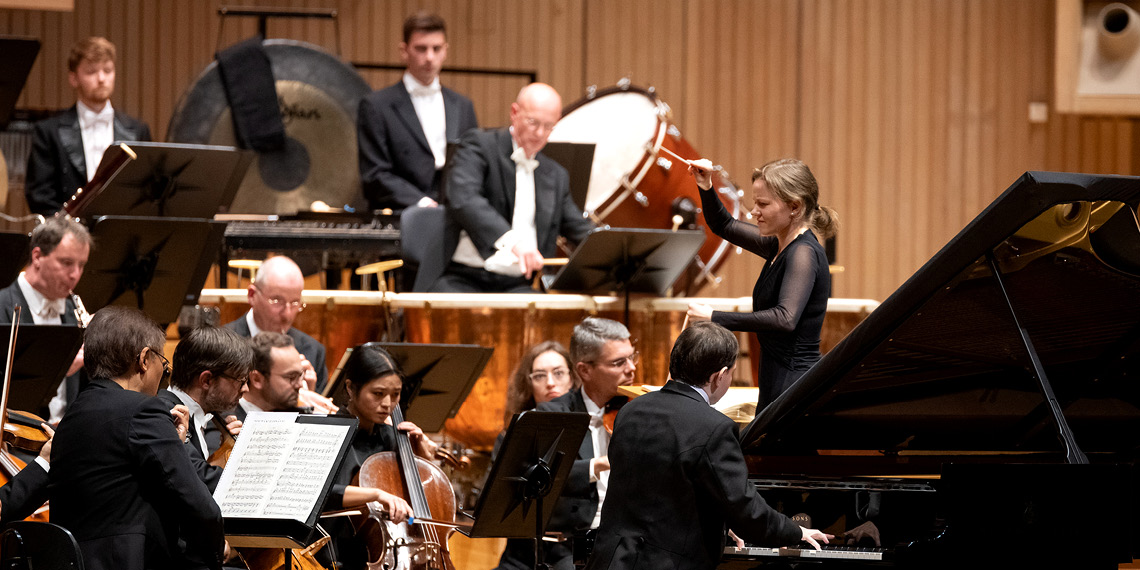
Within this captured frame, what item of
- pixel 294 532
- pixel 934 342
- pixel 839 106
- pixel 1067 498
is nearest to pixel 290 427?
pixel 294 532

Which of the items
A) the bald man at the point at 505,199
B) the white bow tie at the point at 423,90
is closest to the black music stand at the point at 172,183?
the bald man at the point at 505,199

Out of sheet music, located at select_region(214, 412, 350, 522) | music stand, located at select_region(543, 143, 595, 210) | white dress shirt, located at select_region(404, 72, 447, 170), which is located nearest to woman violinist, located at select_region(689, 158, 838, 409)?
sheet music, located at select_region(214, 412, 350, 522)

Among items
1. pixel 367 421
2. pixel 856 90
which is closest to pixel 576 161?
pixel 367 421

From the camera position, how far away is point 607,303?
504cm

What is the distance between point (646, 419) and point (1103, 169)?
6.25 metres

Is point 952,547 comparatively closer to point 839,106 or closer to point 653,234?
point 653,234

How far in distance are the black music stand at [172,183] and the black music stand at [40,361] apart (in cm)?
99

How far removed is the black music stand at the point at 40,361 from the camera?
3674 millimetres

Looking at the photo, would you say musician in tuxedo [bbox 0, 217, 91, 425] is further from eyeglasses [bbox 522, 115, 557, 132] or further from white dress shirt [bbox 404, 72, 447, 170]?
white dress shirt [bbox 404, 72, 447, 170]

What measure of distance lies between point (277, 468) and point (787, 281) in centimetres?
133

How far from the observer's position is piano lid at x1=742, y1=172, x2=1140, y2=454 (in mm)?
2486

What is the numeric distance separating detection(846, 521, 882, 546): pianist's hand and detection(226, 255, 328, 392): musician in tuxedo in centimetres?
215

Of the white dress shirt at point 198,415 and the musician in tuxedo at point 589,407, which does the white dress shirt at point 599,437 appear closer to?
the musician in tuxedo at point 589,407

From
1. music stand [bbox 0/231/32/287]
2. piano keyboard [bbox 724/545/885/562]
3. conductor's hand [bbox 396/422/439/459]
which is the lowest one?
conductor's hand [bbox 396/422/439/459]
